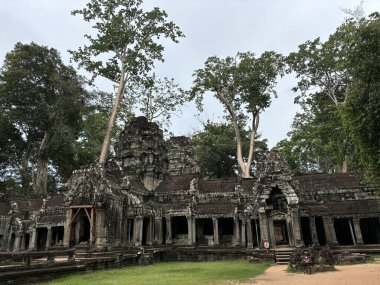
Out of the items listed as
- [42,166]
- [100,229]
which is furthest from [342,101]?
[42,166]

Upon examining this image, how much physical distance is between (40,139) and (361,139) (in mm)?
37260

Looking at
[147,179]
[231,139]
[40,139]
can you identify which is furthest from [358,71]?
[40,139]

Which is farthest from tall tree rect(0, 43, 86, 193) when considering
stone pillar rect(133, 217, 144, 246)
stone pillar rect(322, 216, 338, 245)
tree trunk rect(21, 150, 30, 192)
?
stone pillar rect(322, 216, 338, 245)

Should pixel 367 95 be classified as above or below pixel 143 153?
below

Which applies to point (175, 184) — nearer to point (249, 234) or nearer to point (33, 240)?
point (249, 234)

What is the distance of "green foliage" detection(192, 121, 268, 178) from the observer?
145ft

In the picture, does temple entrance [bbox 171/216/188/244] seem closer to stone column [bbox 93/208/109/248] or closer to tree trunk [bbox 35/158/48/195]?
stone column [bbox 93/208/109/248]

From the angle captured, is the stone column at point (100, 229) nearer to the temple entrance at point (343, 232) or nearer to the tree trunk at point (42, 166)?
the temple entrance at point (343, 232)

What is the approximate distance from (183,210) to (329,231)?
10292 mm

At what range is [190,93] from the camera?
36.2 meters

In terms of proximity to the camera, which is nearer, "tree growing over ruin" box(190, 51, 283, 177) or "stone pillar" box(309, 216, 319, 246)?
"stone pillar" box(309, 216, 319, 246)

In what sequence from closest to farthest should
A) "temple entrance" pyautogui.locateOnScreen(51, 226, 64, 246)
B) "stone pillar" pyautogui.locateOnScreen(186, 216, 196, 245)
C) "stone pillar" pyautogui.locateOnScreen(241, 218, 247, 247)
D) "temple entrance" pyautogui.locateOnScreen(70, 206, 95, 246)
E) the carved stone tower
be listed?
"temple entrance" pyautogui.locateOnScreen(70, 206, 95, 246)
"stone pillar" pyautogui.locateOnScreen(241, 218, 247, 247)
"stone pillar" pyautogui.locateOnScreen(186, 216, 196, 245)
the carved stone tower
"temple entrance" pyautogui.locateOnScreen(51, 226, 64, 246)

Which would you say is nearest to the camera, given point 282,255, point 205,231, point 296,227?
point 282,255

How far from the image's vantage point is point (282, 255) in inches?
709
